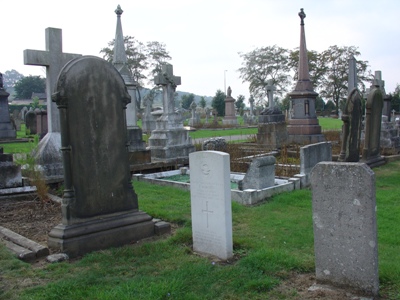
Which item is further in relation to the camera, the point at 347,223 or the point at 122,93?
the point at 122,93

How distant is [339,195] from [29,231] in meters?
4.23

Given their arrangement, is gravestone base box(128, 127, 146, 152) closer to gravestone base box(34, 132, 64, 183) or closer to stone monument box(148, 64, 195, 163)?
stone monument box(148, 64, 195, 163)

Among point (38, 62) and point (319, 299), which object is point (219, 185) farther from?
point (38, 62)

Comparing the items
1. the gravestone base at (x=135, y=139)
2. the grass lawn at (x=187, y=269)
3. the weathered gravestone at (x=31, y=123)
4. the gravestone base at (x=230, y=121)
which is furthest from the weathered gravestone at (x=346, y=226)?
the gravestone base at (x=230, y=121)

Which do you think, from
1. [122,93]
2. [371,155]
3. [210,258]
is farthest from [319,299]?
[371,155]

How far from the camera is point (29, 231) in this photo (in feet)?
19.1

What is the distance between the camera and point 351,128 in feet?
30.6

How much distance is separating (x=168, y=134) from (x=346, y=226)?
8.91m

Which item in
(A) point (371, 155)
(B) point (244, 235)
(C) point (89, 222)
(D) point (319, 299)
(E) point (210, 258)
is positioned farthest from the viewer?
(A) point (371, 155)

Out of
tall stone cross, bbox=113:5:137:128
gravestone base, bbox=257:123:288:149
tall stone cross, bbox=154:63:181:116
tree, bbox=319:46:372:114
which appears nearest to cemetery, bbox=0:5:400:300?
tall stone cross, bbox=113:5:137:128

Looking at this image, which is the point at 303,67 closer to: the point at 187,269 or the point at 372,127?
the point at 372,127

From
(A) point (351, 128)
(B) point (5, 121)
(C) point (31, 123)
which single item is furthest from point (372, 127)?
(C) point (31, 123)

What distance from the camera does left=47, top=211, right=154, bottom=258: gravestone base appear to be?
484 cm

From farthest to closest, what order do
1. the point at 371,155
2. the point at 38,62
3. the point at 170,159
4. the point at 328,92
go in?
1. the point at 328,92
2. the point at 170,159
3. the point at 371,155
4. the point at 38,62
